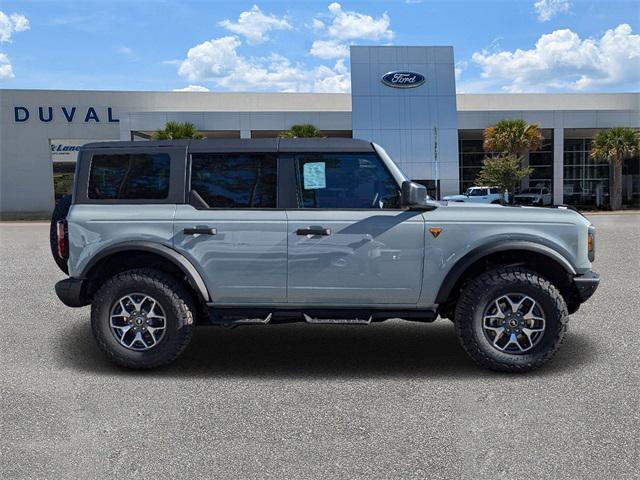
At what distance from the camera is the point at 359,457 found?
3.16m

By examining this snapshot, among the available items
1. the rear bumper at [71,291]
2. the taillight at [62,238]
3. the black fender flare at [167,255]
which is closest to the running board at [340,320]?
the black fender flare at [167,255]

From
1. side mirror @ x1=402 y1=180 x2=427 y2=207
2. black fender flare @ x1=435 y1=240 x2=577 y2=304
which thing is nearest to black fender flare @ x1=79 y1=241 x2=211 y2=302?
side mirror @ x1=402 y1=180 x2=427 y2=207

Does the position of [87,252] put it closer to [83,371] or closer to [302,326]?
[83,371]

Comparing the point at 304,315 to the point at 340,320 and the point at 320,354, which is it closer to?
the point at 340,320

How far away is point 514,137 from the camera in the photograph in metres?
34.2

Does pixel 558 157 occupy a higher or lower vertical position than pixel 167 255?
higher

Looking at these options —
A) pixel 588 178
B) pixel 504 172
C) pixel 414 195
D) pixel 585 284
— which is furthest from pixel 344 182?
pixel 588 178

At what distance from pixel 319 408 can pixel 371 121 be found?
3196cm

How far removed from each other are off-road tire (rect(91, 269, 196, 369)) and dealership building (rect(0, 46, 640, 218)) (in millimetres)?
29047

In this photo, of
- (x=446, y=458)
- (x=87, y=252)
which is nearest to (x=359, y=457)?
(x=446, y=458)

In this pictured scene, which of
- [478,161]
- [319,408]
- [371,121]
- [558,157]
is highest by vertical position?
[371,121]

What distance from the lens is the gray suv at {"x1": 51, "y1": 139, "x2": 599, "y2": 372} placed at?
4555 millimetres

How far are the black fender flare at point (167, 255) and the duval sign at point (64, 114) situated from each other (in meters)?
36.4

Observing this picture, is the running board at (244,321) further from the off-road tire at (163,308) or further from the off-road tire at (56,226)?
the off-road tire at (56,226)
